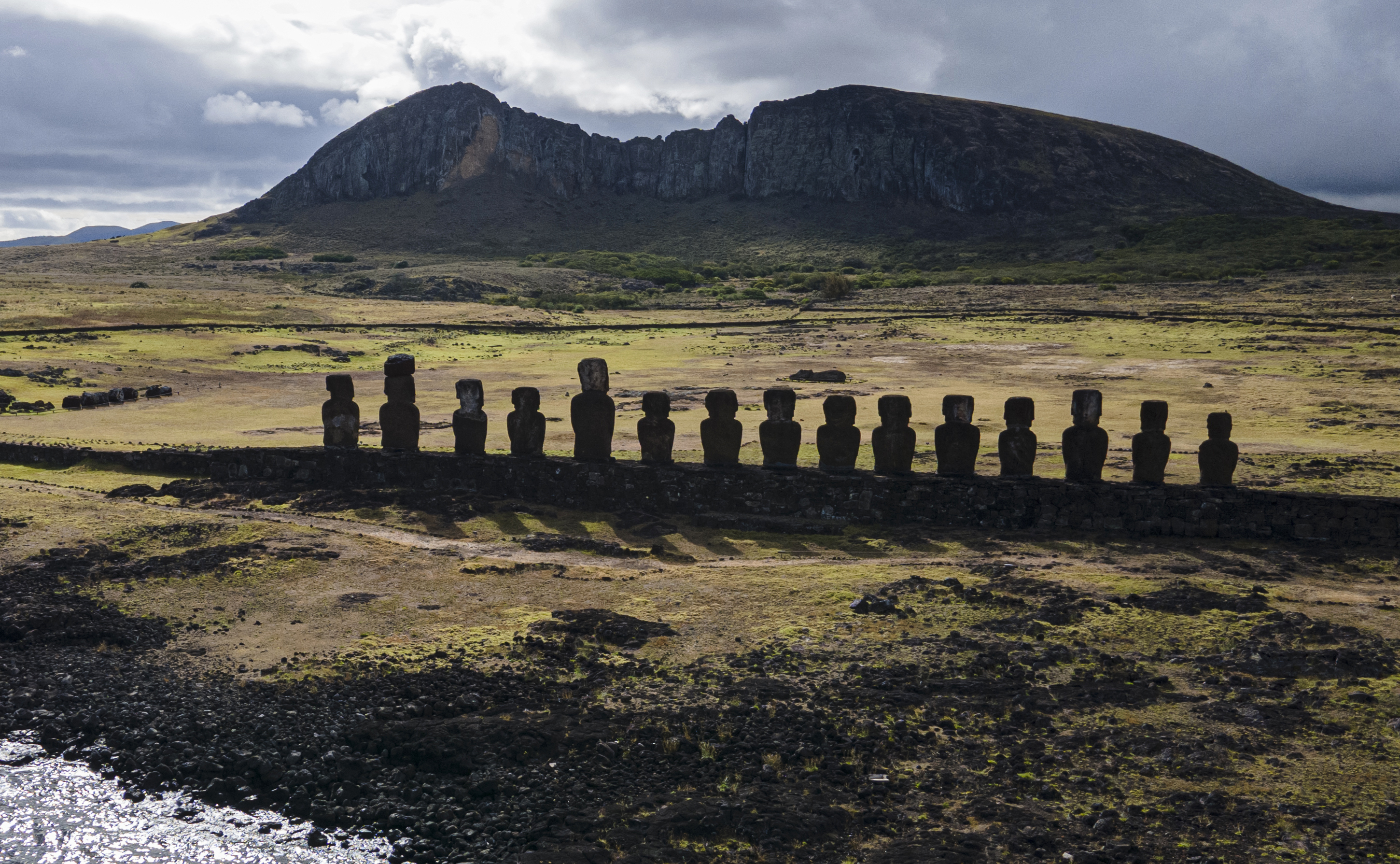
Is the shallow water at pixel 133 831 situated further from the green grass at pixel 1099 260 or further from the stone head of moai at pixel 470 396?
the green grass at pixel 1099 260

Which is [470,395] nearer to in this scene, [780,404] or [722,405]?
[722,405]

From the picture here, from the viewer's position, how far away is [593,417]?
64.1 feet

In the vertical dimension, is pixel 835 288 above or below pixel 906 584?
above

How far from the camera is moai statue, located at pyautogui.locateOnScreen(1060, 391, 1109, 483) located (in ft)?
56.4

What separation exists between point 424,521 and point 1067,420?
19.5 metres

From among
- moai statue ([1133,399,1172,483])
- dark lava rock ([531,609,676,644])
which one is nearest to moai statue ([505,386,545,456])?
dark lava rock ([531,609,676,644])

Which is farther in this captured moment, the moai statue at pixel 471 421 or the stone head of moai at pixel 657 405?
the moai statue at pixel 471 421

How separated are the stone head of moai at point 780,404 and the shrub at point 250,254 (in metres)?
127

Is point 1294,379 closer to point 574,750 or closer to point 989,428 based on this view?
point 989,428

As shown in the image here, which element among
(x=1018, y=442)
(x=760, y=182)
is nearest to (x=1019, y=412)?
(x=1018, y=442)

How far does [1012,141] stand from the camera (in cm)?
16725

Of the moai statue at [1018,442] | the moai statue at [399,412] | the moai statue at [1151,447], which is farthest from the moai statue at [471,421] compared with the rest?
the moai statue at [1151,447]

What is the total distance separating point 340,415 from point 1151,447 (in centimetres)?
1595

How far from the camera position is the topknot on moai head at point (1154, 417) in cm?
1719
